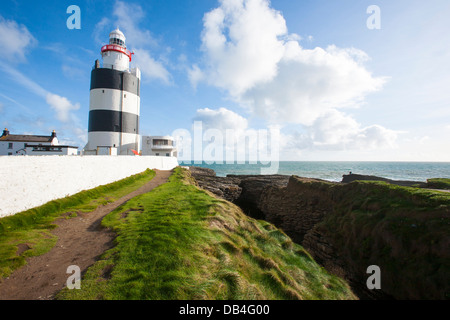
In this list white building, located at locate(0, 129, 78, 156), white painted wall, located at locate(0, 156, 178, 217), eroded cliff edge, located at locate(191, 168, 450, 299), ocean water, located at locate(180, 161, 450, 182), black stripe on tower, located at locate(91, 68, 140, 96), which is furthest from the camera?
ocean water, located at locate(180, 161, 450, 182)

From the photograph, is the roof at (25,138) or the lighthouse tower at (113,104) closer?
the lighthouse tower at (113,104)

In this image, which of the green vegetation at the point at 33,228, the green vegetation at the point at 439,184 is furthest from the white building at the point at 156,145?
the green vegetation at the point at 439,184

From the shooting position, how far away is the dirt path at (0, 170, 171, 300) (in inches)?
157

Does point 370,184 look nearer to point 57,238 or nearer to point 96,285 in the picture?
point 96,285

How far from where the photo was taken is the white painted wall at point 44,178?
7.45 m

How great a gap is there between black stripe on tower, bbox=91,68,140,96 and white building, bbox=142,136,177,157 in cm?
1362

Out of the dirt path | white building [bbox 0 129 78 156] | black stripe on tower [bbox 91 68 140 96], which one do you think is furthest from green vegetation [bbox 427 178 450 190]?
black stripe on tower [bbox 91 68 140 96]

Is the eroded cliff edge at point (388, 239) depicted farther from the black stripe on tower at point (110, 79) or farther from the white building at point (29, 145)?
the black stripe on tower at point (110, 79)

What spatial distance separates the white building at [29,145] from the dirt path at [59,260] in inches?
857

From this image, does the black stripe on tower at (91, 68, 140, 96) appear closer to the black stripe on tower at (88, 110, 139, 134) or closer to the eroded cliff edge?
the black stripe on tower at (88, 110, 139, 134)

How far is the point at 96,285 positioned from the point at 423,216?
12.2 meters

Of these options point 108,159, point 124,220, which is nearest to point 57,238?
point 124,220

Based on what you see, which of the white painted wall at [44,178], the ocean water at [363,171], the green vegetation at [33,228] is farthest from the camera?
the ocean water at [363,171]

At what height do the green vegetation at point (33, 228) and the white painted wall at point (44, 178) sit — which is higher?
the white painted wall at point (44, 178)
